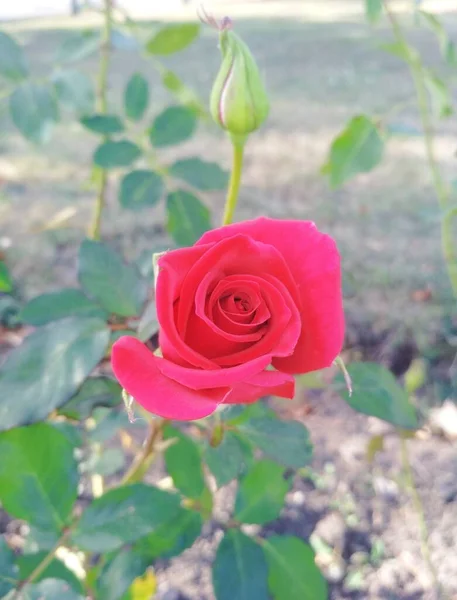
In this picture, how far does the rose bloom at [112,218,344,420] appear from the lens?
0.32 m

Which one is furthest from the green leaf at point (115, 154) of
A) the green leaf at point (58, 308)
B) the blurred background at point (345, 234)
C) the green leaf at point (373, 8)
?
the green leaf at point (373, 8)

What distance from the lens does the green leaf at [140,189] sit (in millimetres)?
785

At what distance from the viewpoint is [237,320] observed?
361 millimetres

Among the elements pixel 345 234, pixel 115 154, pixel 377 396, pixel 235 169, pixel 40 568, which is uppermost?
pixel 235 169

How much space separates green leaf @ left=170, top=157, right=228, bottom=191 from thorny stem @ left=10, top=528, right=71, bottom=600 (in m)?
0.43

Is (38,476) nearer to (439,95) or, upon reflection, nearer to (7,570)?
(7,570)

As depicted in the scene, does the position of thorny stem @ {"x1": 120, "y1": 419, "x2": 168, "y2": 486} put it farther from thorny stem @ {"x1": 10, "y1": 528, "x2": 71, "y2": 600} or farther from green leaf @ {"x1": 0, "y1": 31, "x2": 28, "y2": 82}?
green leaf @ {"x1": 0, "y1": 31, "x2": 28, "y2": 82}

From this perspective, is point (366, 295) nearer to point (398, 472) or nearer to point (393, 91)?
point (398, 472)

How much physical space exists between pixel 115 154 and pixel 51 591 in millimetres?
494

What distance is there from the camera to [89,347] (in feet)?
1.71

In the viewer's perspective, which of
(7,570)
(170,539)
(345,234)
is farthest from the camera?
(345,234)

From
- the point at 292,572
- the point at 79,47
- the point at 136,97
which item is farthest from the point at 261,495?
the point at 79,47

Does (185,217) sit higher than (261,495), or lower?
higher

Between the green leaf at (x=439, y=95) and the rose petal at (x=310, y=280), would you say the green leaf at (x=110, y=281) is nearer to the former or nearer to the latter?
the rose petal at (x=310, y=280)
